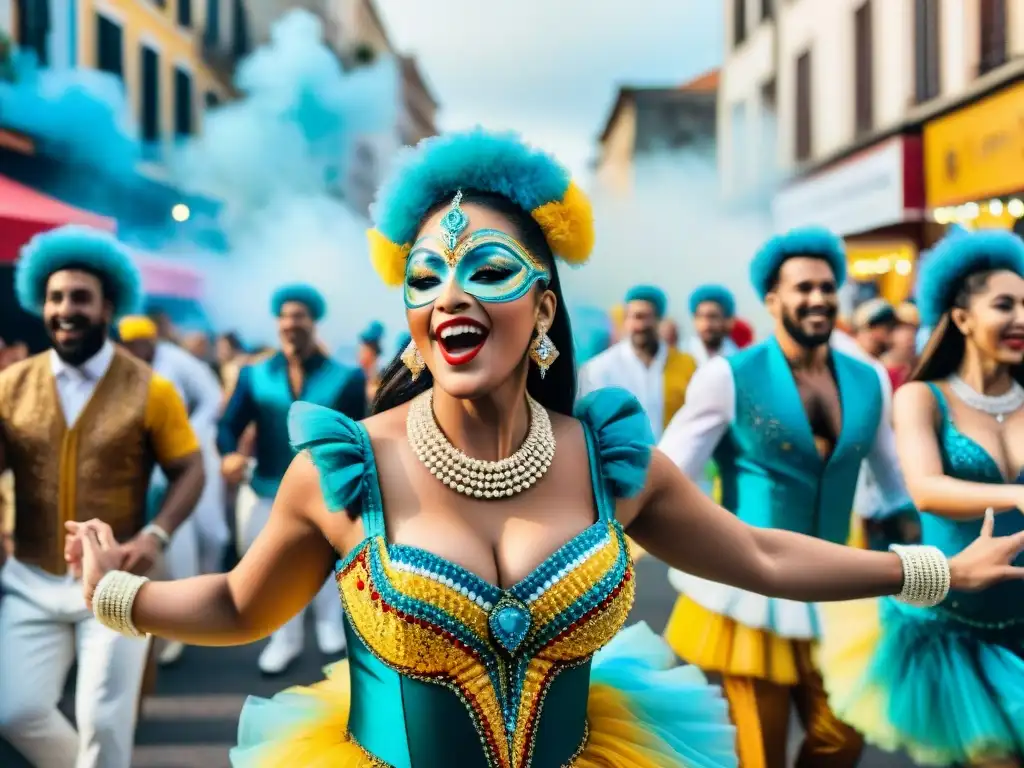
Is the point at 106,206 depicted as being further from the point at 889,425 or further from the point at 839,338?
the point at 889,425

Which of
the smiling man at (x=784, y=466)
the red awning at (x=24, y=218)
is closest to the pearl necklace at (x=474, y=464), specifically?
the smiling man at (x=784, y=466)

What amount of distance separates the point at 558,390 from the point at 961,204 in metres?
11.3

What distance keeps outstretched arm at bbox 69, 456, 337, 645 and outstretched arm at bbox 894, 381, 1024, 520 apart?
2040 mm

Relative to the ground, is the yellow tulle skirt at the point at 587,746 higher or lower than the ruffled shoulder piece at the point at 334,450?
lower

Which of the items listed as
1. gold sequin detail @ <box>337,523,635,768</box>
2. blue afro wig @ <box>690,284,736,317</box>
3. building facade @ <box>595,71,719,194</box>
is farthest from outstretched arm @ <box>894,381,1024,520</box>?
building facade @ <box>595,71,719,194</box>

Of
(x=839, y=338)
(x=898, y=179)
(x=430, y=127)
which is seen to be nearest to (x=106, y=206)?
(x=898, y=179)

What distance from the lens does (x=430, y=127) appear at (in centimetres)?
7644

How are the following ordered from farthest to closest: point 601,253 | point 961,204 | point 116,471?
point 601,253 → point 961,204 → point 116,471

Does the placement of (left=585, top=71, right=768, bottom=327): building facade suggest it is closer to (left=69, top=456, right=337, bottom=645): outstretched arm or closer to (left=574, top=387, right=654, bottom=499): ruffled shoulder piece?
(left=574, top=387, right=654, bottom=499): ruffled shoulder piece

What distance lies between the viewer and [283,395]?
6.40m

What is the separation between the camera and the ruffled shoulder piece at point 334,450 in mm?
2248

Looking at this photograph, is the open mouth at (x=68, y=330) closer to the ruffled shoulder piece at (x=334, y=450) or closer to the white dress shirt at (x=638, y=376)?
the ruffled shoulder piece at (x=334, y=450)

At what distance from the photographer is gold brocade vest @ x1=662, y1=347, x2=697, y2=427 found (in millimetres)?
8383

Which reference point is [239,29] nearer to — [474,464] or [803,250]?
[803,250]
